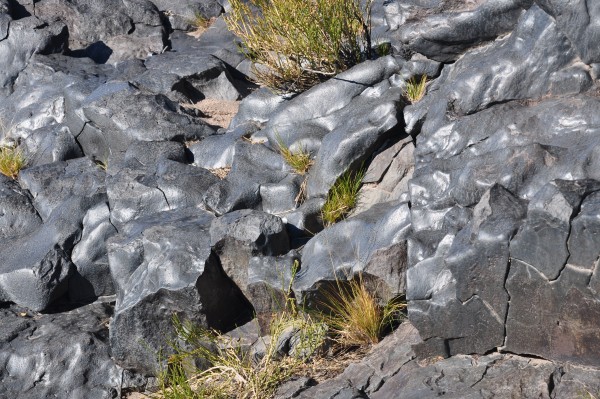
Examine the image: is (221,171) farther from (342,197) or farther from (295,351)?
(295,351)

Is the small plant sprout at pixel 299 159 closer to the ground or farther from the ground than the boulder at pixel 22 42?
closer to the ground

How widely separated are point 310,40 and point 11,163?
3183 millimetres

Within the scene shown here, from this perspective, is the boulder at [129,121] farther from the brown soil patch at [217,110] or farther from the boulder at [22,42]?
the boulder at [22,42]

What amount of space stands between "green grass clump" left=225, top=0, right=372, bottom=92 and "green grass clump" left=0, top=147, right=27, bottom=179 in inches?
98.4

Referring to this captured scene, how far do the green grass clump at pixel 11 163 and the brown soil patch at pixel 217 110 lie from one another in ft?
5.53

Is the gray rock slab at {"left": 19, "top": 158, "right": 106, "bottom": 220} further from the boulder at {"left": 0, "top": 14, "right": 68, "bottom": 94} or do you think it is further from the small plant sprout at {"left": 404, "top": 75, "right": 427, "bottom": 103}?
the small plant sprout at {"left": 404, "top": 75, "right": 427, "bottom": 103}

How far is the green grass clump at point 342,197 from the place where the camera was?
7.11 metres

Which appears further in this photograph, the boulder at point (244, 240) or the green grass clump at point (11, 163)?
the green grass clump at point (11, 163)

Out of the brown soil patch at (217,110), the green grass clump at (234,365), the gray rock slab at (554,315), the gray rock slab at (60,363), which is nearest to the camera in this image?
the gray rock slab at (554,315)

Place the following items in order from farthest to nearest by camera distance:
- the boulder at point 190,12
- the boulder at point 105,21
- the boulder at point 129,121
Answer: the boulder at point 190,12 → the boulder at point 105,21 → the boulder at point 129,121

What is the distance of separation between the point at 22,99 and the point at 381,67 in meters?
4.31

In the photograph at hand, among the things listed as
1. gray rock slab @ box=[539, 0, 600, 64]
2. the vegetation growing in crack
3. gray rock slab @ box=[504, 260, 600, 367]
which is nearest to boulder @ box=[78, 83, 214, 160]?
the vegetation growing in crack

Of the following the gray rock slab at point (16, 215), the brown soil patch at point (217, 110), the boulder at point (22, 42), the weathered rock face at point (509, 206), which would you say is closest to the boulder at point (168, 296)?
the weathered rock face at point (509, 206)

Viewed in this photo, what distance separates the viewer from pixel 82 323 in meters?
7.53
